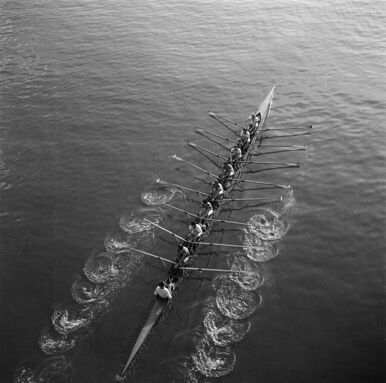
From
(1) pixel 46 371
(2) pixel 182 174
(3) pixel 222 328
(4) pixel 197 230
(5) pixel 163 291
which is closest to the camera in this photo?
(1) pixel 46 371

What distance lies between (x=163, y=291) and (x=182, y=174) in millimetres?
14783

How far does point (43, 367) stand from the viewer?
22938mm

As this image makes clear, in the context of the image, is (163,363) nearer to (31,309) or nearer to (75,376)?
(75,376)

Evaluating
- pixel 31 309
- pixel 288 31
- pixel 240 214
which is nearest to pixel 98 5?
pixel 288 31

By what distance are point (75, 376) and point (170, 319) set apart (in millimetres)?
6570

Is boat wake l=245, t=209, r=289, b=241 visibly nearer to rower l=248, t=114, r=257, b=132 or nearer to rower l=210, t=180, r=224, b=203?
rower l=210, t=180, r=224, b=203

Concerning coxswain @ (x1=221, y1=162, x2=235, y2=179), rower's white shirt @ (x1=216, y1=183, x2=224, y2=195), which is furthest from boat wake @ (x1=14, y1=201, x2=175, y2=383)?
coxswain @ (x1=221, y1=162, x2=235, y2=179)

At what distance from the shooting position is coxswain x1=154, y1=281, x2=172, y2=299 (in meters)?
25.1

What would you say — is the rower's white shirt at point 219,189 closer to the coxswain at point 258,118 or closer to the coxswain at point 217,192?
the coxswain at point 217,192

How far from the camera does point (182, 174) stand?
37344mm

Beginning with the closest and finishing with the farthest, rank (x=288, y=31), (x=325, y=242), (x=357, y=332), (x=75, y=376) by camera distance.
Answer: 1. (x=75, y=376)
2. (x=357, y=332)
3. (x=325, y=242)
4. (x=288, y=31)

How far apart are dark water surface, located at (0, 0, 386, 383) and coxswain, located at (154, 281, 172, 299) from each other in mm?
1326

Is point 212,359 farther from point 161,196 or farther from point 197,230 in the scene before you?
point 161,196

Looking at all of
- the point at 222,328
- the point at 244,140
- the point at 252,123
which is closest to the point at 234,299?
the point at 222,328
